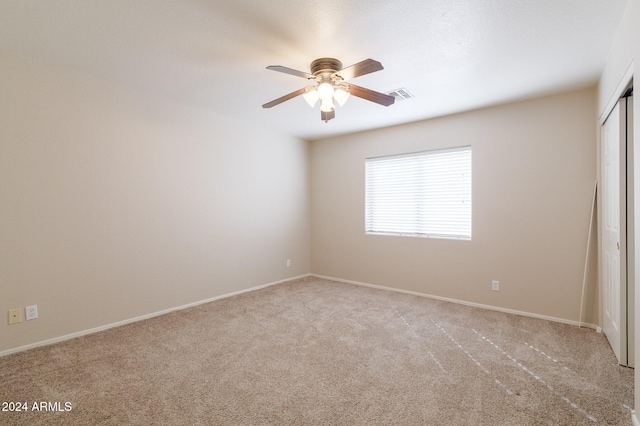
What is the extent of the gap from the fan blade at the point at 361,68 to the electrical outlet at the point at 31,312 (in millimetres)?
3236

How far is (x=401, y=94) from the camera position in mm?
3309

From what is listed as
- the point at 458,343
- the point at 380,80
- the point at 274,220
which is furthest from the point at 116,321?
the point at 380,80

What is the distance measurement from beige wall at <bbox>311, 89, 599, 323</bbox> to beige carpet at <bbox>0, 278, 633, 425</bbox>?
17.2 inches

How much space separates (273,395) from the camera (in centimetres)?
195

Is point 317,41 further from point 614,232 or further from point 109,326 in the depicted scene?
point 109,326

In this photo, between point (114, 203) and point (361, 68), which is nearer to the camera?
point (361, 68)

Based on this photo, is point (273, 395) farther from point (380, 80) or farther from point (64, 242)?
point (380, 80)

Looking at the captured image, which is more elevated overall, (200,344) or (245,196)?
(245,196)

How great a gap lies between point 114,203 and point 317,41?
2.57m

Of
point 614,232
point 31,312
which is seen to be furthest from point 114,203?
point 614,232

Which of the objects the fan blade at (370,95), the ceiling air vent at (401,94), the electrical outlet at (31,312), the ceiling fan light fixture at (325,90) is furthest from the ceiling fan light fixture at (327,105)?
the electrical outlet at (31,312)

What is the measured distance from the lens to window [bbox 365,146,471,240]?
395 cm

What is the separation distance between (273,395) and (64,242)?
95.0 inches

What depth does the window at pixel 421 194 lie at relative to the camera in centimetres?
395
